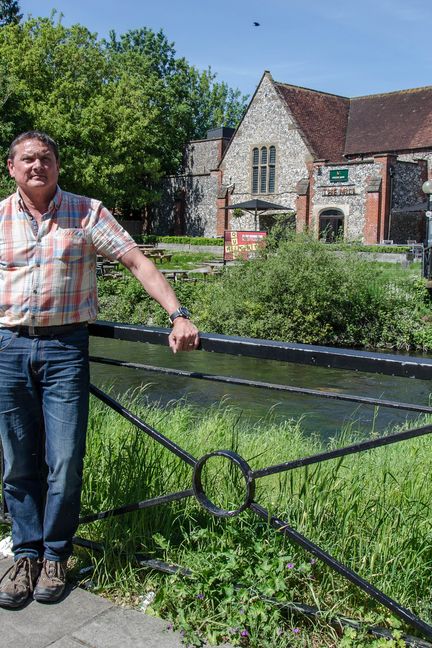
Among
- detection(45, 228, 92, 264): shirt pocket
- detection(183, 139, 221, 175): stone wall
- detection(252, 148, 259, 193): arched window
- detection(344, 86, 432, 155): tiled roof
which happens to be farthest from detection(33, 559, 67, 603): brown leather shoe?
detection(183, 139, 221, 175): stone wall

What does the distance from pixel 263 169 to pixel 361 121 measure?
700cm

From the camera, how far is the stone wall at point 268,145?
4250 cm

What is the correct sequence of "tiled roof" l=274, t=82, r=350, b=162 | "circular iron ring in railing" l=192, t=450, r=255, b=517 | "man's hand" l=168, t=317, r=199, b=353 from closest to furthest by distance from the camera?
"circular iron ring in railing" l=192, t=450, r=255, b=517
"man's hand" l=168, t=317, r=199, b=353
"tiled roof" l=274, t=82, r=350, b=162

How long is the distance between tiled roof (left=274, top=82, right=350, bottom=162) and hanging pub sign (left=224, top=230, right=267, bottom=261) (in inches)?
700

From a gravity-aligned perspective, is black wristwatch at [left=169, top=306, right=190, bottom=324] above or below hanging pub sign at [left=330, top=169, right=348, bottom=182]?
below

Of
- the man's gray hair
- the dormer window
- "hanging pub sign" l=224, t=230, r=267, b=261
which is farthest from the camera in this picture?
the dormer window

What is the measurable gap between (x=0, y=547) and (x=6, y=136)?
106ft

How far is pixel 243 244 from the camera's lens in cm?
2508

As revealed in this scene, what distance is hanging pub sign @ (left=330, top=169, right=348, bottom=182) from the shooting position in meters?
40.1

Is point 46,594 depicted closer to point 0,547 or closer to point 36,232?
point 0,547

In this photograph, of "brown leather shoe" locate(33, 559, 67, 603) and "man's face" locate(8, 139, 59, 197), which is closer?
"brown leather shoe" locate(33, 559, 67, 603)

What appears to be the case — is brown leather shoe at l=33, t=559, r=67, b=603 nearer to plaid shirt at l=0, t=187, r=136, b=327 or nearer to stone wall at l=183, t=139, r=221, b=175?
plaid shirt at l=0, t=187, r=136, b=327

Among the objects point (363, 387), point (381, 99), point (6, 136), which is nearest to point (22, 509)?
point (363, 387)

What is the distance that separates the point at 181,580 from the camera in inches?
102
